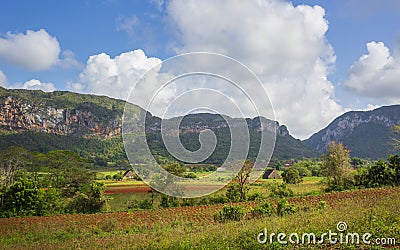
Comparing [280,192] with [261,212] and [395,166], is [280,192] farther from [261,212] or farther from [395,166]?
[261,212]

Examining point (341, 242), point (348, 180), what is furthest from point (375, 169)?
point (341, 242)

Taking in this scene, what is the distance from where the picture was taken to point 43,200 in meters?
21.1

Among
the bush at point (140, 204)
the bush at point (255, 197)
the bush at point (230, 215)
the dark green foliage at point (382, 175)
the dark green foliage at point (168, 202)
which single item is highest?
the dark green foliage at point (382, 175)

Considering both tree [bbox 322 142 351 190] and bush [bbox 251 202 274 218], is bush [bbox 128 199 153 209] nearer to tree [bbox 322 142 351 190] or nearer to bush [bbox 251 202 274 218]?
bush [bbox 251 202 274 218]

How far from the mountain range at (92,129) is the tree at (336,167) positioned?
21.5 meters

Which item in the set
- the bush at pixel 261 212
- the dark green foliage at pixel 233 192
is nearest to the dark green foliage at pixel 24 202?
the dark green foliage at pixel 233 192

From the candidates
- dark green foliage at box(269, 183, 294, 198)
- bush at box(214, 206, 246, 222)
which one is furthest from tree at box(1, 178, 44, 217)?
dark green foliage at box(269, 183, 294, 198)

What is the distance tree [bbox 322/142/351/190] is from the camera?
28.4 metres

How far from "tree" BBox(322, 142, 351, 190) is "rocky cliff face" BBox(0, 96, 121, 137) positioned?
91764mm

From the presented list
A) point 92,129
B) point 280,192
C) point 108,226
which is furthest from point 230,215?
point 92,129

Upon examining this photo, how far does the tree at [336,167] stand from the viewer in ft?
93.0

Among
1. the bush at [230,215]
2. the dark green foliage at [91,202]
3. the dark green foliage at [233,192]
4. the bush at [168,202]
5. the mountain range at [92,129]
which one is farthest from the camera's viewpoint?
the dark green foliage at [233,192]

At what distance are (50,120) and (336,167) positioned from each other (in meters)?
127

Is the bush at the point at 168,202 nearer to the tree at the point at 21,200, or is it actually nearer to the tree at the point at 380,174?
the tree at the point at 21,200
